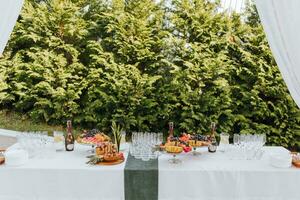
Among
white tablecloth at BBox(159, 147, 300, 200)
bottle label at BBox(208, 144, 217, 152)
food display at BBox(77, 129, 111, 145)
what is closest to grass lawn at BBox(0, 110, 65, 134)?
food display at BBox(77, 129, 111, 145)

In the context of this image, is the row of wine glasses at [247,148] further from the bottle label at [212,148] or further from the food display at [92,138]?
the food display at [92,138]

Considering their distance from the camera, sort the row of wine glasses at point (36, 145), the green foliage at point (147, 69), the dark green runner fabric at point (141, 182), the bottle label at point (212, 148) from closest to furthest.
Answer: the dark green runner fabric at point (141, 182) → the row of wine glasses at point (36, 145) → the bottle label at point (212, 148) → the green foliage at point (147, 69)

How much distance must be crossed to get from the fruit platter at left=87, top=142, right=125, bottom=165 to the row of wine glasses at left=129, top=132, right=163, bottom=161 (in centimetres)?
10

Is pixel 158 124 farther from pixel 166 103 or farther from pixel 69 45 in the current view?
pixel 69 45

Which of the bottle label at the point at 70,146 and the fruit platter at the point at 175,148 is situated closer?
the fruit platter at the point at 175,148

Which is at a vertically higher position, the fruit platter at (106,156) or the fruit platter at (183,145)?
the fruit platter at (183,145)

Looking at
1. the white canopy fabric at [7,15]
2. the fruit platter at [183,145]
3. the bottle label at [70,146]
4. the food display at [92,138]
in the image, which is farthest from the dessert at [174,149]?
the white canopy fabric at [7,15]

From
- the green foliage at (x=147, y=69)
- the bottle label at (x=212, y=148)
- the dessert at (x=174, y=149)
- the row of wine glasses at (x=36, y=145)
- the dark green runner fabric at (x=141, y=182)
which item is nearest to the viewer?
the dark green runner fabric at (x=141, y=182)

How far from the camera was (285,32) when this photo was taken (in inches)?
86.0

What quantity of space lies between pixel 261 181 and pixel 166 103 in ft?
7.62

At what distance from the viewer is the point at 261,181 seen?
2104 mm

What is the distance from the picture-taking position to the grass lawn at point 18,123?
4.61 metres

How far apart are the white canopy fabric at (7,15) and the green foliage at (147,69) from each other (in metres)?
2.08

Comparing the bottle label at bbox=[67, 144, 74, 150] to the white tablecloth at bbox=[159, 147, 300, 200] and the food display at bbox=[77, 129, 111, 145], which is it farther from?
the white tablecloth at bbox=[159, 147, 300, 200]
